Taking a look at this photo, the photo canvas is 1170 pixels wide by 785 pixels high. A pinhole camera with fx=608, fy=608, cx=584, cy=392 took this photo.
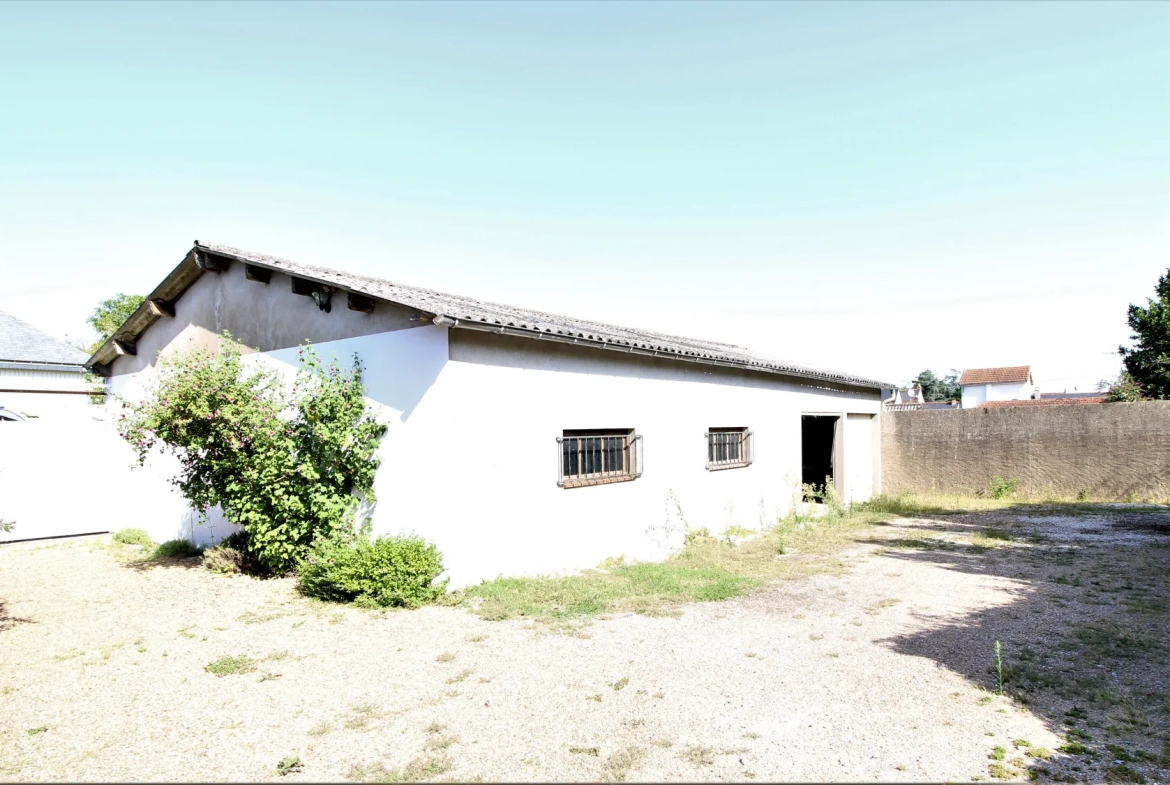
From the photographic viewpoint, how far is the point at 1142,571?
27.2ft

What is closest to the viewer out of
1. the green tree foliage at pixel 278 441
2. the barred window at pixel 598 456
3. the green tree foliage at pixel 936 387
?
the green tree foliage at pixel 278 441

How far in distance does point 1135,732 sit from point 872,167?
1044cm

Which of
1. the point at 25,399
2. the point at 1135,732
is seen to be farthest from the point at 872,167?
the point at 25,399

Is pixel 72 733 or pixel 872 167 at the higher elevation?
pixel 872 167

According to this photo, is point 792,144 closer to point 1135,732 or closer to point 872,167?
point 872,167

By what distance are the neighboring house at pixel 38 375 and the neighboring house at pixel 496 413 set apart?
103 inches

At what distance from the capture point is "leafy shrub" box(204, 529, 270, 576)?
8625mm

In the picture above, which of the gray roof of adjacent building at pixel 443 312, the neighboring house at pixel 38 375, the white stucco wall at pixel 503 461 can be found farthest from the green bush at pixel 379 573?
the neighboring house at pixel 38 375

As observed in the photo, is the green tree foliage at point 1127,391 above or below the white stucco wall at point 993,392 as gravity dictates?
Result: below

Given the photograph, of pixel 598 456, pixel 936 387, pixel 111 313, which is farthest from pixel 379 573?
pixel 936 387

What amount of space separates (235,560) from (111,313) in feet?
87.1

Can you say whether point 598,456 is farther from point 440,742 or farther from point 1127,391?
point 1127,391

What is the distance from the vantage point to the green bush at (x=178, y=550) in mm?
10095

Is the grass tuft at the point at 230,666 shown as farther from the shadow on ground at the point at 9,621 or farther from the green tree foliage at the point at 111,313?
the green tree foliage at the point at 111,313
